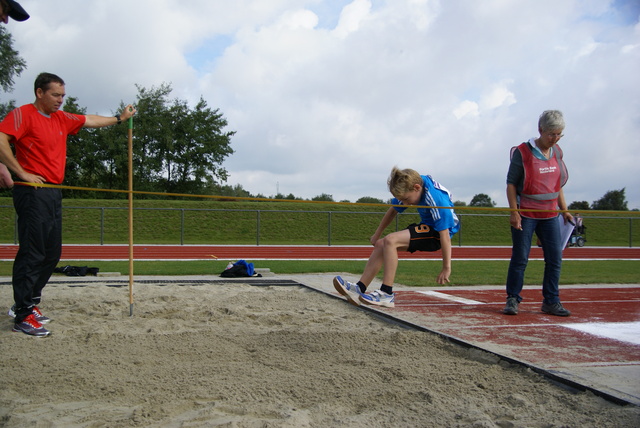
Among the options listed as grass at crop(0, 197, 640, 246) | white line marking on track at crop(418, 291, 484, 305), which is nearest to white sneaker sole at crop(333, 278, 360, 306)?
white line marking on track at crop(418, 291, 484, 305)

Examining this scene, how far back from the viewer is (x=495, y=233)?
27.5 meters

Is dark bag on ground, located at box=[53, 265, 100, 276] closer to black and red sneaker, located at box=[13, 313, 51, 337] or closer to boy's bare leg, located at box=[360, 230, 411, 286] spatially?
black and red sneaker, located at box=[13, 313, 51, 337]

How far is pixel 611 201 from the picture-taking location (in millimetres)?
47594

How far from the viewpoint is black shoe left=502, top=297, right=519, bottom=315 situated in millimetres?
5391

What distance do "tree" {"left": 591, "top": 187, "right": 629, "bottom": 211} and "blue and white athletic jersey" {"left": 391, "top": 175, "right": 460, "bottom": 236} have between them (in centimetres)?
4648

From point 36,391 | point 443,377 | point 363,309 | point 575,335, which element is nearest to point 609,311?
point 575,335

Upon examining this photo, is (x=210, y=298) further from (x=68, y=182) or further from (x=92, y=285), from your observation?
(x=68, y=182)

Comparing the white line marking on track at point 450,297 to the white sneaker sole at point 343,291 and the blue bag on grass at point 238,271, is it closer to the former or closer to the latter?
the white sneaker sole at point 343,291

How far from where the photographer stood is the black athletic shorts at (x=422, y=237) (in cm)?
479

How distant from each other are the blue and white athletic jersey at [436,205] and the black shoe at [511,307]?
3.82 ft

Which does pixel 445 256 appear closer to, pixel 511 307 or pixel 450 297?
pixel 511 307

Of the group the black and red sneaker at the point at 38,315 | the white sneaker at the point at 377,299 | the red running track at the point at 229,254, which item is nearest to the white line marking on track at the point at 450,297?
the white sneaker at the point at 377,299

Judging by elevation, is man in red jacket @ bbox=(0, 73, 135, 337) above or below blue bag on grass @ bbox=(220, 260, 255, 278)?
above

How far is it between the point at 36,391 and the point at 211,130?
38.9 m
